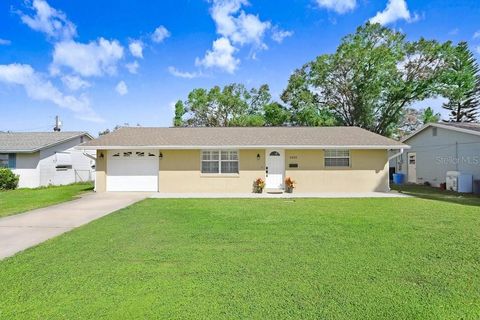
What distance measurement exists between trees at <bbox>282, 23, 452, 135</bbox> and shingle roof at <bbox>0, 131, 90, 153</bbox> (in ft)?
67.6

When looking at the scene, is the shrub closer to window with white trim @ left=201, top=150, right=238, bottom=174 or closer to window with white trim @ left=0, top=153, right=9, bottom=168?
window with white trim @ left=0, top=153, right=9, bottom=168

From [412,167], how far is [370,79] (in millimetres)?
9833

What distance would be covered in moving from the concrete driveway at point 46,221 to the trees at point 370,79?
21514mm

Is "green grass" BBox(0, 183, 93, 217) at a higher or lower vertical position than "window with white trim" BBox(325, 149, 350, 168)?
lower

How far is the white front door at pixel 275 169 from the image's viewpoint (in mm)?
14844

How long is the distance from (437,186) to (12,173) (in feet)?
89.0

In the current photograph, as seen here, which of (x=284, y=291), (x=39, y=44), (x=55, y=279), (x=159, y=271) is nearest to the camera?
(x=284, y=291)

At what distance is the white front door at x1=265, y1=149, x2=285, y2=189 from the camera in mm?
14844

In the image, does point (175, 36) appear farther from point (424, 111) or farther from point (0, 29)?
point (424, 111)

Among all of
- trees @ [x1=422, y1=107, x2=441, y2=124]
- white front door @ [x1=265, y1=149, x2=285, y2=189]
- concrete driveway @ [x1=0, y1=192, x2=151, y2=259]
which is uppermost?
trees @ [x1=422, y1=107, x2=441, y2=124]

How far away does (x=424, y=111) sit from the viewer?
33.8 meters

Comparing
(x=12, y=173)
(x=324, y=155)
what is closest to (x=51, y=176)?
(x=12, y=173)

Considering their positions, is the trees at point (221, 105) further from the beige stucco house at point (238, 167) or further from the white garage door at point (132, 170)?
the white garage door at point (132, 170)

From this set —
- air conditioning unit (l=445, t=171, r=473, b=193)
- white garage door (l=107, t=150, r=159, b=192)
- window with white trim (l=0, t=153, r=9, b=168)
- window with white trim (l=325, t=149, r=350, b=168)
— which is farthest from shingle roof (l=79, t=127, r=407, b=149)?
window with white trim (l=0, t=153, r=9, b=168)
